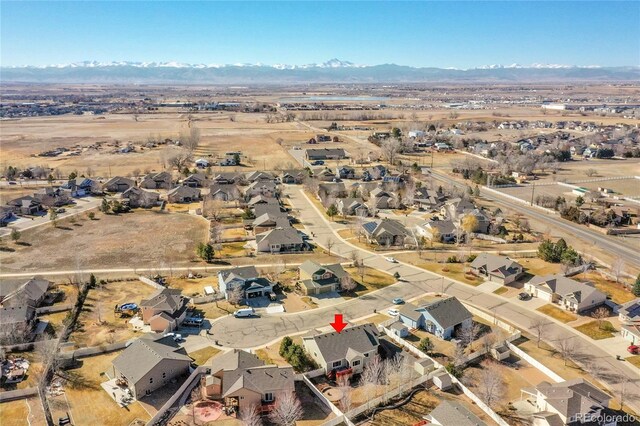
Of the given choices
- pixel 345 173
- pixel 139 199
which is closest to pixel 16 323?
pixel 139 199

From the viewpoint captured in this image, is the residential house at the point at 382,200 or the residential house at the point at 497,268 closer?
the residential house at the point at 497,268

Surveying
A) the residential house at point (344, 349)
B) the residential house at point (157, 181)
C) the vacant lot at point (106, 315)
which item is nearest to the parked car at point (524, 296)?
the residential house at point (344, 349)

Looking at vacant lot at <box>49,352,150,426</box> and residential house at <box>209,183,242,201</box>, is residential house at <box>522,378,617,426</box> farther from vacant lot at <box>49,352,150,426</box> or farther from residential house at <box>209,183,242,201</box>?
→ residential house at <box>209,183,242,201</box>

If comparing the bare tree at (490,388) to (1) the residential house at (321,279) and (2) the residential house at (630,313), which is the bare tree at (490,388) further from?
(1) the residential house at (321,279)

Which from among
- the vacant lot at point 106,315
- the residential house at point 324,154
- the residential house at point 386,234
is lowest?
the vacant lot at point 106,315

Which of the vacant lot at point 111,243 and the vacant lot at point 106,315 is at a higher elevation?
the vacant lot at point 111,243

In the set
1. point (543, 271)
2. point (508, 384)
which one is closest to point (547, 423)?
point (508, 384)

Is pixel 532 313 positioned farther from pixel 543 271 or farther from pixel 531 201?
pixel 531 201

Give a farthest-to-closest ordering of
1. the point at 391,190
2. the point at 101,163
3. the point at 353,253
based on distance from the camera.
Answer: the point at 101,163
the point at 391,190
the point at 353,253
